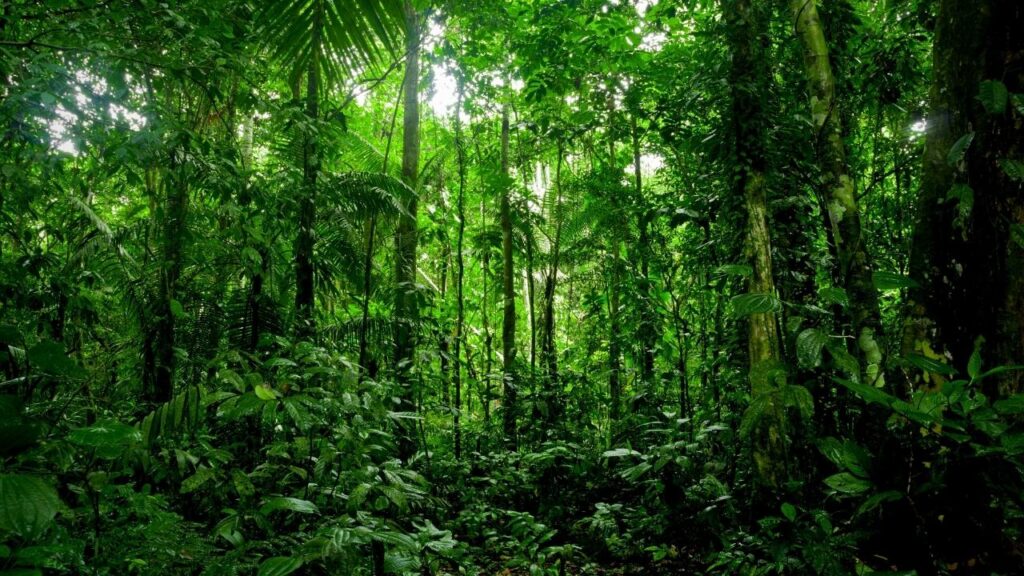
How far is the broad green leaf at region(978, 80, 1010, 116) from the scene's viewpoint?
72.1 inches

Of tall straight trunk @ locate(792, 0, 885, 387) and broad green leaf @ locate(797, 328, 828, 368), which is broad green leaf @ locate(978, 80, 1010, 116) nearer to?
broad green leaf @ locate(797, 328, 828, 368)

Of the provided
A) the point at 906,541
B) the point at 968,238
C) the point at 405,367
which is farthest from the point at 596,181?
the point at 906,541

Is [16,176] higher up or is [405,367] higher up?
[16,176]

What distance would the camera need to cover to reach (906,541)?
169cm

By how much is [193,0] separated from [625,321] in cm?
494

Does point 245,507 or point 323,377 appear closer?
Result: point 245,507

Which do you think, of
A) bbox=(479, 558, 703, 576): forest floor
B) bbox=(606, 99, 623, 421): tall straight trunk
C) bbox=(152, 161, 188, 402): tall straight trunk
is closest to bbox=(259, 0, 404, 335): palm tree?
bbox=(152, 161, 188, 402): tall straight trunk

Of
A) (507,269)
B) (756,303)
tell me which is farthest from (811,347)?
(507,269)

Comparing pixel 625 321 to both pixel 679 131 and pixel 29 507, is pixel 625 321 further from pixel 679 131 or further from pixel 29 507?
pixel 29 507

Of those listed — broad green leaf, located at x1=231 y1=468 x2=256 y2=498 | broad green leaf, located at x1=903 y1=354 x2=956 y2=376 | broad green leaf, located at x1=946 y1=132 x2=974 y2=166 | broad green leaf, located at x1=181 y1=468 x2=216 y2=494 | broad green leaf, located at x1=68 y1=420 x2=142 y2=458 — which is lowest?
broad green leaf, located at x1=231 y1=468 x2=256 y2=498

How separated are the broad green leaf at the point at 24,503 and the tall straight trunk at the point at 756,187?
3.11 metres

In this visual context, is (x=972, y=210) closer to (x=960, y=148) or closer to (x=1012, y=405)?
(x=960, y=148)

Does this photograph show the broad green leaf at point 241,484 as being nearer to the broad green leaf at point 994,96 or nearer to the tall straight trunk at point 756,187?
the tall straight trunk at point 756,187

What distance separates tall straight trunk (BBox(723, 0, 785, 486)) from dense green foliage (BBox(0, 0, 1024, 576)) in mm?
19
